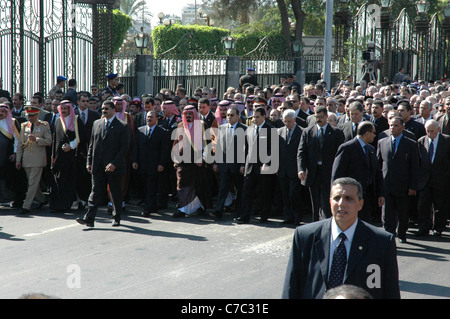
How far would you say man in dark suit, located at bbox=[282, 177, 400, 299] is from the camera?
4.31 m

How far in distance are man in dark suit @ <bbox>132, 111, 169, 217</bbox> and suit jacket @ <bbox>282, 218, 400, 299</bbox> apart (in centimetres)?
734

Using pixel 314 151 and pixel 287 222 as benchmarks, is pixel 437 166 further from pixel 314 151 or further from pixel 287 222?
pixel 287 222

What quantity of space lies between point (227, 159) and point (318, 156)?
6.24ft

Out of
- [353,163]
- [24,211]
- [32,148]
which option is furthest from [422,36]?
[353,163]

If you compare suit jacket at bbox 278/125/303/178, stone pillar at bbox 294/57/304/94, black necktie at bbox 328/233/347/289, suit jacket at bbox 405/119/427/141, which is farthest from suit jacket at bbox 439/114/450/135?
stone pillar at bbox 294/57/304/94

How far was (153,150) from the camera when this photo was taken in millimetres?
11711

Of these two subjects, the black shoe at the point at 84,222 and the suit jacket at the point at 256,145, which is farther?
the suit jacket at the point at 256,145

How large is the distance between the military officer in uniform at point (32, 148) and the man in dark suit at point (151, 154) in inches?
60.6

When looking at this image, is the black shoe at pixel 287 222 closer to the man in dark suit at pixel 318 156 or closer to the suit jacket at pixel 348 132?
the man in dark suit at pixel 318 156

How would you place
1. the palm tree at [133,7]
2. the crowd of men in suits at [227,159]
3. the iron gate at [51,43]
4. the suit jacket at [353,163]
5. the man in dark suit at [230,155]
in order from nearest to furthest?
the suit jacket at [353,163], the crowd of men in suits at [227,159], the man in dark suit at [230,155], the iron gate at [51,43], the palm tree at [133,7]

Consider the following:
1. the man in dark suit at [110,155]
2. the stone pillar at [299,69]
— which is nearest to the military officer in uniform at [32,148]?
the man in dark suit at [110,155]

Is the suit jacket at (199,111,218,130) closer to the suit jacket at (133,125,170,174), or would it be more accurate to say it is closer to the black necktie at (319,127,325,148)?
the suit jacket at (133,125,170,174)

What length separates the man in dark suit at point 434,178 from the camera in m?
10.1
